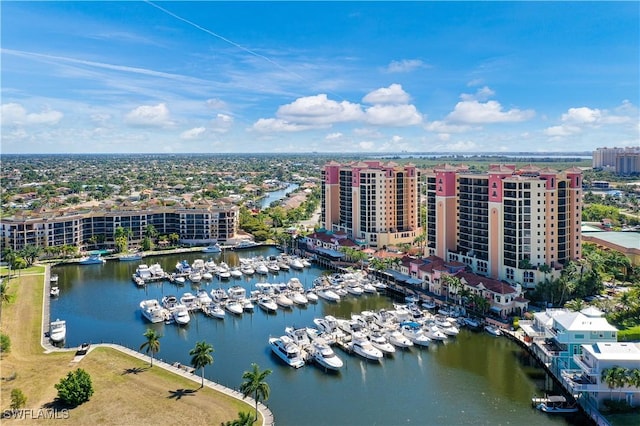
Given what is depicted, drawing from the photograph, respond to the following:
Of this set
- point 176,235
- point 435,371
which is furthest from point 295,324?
point 176,235

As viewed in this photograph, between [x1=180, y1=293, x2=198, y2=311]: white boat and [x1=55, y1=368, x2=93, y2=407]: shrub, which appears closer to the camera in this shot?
[x1=55, y1=368, x2=93, y2=407]: shrub

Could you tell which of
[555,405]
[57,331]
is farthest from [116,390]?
[555,405]

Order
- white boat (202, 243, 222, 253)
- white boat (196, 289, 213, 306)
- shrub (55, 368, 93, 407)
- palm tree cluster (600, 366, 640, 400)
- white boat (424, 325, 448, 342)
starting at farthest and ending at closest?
white boat (202, 243, 222, 253)
white boat (196, 289, 213, 306)
white boat (424, 325, 448, 342)
shrub (55, 368, 93, 407)
palm tree cluster (600, 366, 640, 400)

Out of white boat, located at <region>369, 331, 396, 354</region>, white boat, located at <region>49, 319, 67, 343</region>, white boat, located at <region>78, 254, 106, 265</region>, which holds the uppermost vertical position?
white boat, located at <region>78, 254, 106, 265</region>

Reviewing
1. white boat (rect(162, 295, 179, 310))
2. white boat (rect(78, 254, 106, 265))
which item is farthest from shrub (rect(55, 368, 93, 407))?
white boat (rect(78, 254, 106, 265))

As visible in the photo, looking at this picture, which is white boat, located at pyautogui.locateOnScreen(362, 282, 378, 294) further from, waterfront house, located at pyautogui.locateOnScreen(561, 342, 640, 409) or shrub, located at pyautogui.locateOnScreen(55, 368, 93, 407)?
shrub, located at pyautogui.locateOnScreen(55, 368, 93, 407)

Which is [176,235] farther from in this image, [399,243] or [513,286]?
[513,286]
